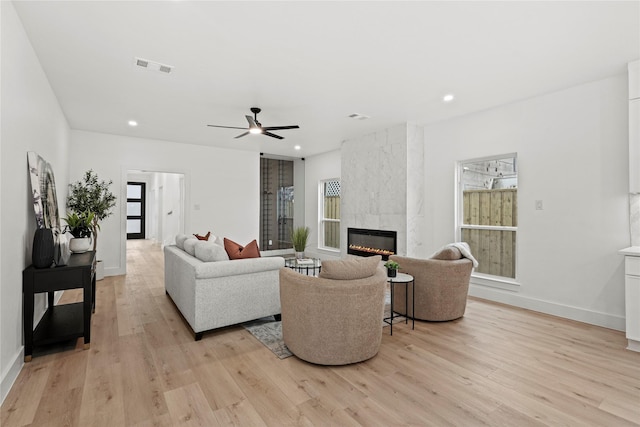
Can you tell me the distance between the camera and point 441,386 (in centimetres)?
226

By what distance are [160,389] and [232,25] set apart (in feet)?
9.18

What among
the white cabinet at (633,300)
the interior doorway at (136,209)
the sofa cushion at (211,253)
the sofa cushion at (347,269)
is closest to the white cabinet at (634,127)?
the white cabinet at (633,300)

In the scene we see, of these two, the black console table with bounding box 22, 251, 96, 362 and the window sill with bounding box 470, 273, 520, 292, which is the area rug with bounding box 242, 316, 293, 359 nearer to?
the black console table with bounding box 22, 251, 96, 362

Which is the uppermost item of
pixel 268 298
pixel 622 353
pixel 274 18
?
pixel 274 18

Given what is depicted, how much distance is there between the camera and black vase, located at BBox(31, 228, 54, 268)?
102 inches

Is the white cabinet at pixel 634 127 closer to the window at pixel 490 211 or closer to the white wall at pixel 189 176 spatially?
the window at pixel 490 211

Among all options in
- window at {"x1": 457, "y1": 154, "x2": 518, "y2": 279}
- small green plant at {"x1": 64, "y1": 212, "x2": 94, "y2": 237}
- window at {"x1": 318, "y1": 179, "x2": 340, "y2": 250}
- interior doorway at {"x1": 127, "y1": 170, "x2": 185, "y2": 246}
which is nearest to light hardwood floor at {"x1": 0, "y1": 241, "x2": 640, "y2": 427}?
small green plant at {"x1": 64, "y1": 212, "x2": 94, "y2": 237}

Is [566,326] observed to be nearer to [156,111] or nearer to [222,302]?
[222,302]

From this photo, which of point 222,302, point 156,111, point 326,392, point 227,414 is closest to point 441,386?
point 326,392

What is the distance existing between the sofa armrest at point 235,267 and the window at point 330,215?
430cm

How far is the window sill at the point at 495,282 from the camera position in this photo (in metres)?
4.25

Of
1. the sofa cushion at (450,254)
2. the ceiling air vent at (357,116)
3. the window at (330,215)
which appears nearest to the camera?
the sofa cushion at (450,254)

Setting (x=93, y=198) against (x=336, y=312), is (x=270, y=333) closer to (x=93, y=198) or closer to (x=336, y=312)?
(x=336, y=312)

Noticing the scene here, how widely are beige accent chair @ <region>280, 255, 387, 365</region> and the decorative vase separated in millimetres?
2473
